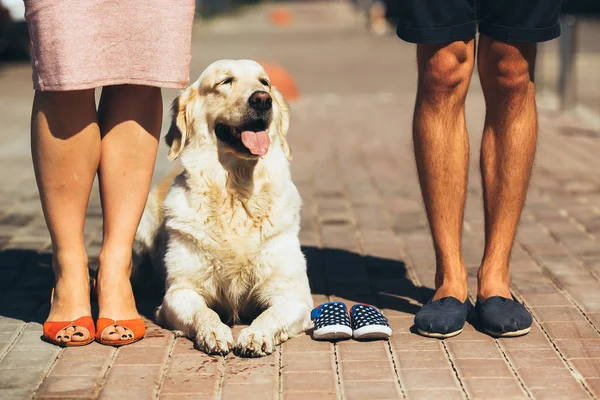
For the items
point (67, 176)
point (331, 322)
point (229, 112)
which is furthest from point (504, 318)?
point (67, 176)

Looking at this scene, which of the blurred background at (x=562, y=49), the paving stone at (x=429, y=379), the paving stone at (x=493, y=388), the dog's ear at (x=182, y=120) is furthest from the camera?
the blurred background at (x=562, y=49)

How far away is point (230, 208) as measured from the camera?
13.4 ft

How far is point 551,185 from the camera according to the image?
23.3 ft

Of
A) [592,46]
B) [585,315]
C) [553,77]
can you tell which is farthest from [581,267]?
[592,46]

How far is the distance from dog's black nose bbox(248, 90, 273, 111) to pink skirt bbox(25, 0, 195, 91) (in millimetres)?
362

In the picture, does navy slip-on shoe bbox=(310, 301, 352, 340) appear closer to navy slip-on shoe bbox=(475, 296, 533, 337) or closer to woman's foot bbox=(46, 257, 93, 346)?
navy slip-on shoe bbox=(475, 296, 533, 337)

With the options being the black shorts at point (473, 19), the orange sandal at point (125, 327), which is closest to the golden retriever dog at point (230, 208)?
the orange sandal at point (125, 327)

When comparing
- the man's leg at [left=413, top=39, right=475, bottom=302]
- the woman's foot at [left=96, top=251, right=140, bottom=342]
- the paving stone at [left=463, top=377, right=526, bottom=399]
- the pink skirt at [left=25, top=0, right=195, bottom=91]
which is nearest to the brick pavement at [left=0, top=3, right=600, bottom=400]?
the paving stone at [left=463, top=377, right=526, bottom=399]

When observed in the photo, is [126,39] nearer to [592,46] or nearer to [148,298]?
[148,298]

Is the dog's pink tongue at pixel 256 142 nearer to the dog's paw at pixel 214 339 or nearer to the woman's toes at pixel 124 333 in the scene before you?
the dog's paw at pixel 214 339

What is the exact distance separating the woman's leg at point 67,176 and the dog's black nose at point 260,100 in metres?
0.67

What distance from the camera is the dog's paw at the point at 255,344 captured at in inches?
142

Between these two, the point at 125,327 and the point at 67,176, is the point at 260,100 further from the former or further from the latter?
the point at 125,327

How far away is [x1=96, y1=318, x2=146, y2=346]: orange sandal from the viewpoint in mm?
3727
